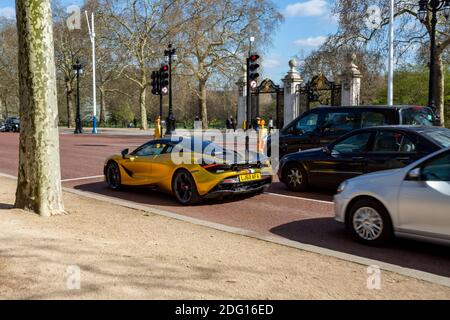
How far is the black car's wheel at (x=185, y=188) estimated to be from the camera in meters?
8.66

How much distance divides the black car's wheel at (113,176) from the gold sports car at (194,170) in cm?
26

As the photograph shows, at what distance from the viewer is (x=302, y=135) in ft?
40.3

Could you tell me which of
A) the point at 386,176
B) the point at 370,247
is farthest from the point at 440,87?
the point at 370,247

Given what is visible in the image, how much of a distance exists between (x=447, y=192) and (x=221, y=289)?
9.06 ft

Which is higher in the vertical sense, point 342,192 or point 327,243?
point 342,192

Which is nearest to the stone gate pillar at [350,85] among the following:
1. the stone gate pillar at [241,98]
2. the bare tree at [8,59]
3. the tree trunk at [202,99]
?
the stone gate pillar at [241,98]

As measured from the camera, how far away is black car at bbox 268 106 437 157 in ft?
34.4

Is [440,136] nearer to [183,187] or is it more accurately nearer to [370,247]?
[370,247]

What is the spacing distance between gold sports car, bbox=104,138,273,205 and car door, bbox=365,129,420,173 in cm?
207

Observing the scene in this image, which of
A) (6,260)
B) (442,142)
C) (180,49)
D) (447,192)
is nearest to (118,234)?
(6,260)

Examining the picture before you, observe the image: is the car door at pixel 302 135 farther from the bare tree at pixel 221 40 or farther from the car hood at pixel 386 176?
the bare tree at pixel 221 40
